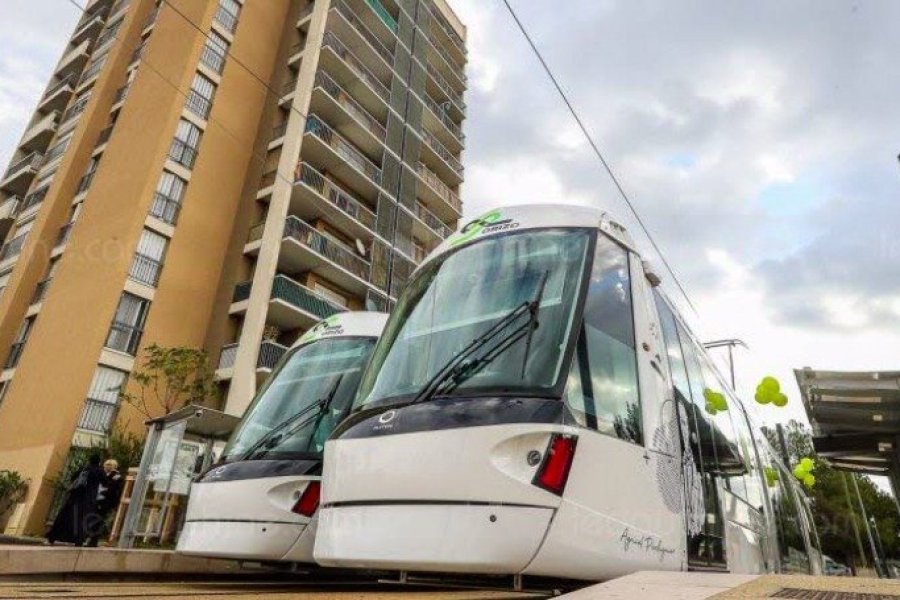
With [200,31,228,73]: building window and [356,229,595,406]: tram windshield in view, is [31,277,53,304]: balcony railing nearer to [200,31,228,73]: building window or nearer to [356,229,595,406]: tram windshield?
[200,31,228,73]: building window

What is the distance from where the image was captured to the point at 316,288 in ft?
84.9

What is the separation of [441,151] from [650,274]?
32928 mm

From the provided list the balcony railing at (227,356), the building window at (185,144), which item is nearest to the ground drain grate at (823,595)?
the balcony railing at (227,356)

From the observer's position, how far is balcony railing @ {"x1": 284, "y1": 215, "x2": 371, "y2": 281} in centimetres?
2473

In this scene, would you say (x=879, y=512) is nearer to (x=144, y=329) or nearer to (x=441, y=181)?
(x=441, y=181)

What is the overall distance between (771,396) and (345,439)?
26.9ft

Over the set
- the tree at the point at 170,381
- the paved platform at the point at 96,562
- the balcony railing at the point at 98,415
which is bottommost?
the paved platform at the point at 96,562

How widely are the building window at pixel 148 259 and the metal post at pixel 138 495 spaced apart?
1359 centimetres

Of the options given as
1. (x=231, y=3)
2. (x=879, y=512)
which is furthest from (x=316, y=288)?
(x=879, y=512)

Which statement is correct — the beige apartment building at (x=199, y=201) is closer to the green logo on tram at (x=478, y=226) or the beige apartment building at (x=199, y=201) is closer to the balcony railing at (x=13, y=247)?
the balcony railing at (x=13, y=247)

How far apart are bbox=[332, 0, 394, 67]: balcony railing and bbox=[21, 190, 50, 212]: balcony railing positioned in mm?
16402

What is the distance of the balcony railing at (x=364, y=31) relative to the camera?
3112cm

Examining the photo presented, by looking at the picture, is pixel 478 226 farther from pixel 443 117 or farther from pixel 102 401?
pixel 443 117

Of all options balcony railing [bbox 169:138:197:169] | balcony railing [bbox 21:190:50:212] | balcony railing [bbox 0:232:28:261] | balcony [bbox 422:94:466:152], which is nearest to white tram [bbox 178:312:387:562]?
balcony railing [bbox 169:138:197:169]
